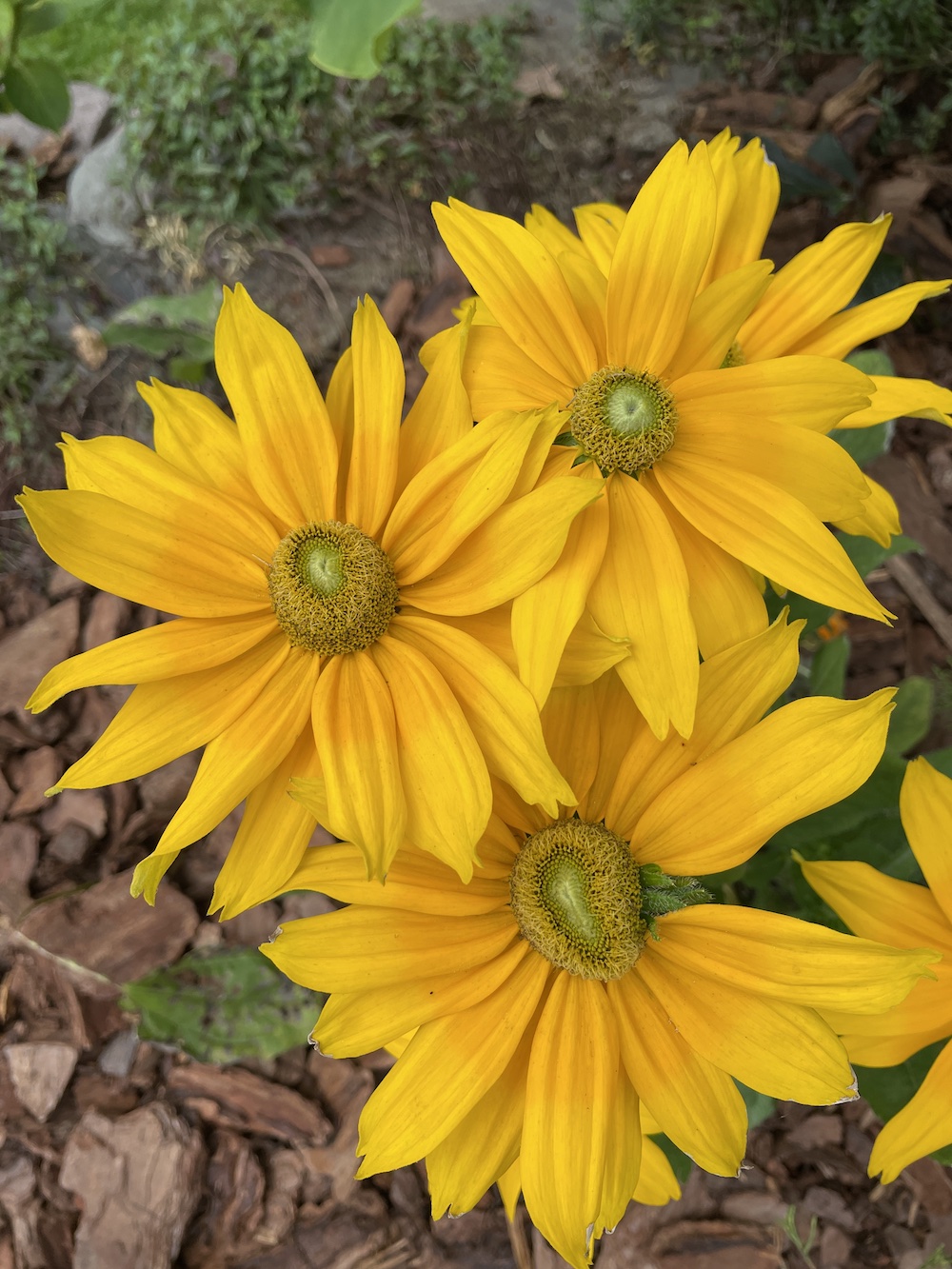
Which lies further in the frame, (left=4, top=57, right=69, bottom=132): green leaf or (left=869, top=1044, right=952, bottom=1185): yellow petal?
(left=4, top=57, right=69, bottom=132): green leaf

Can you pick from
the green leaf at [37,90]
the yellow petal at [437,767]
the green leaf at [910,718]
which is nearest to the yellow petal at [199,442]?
the yellow petal at [437,767]

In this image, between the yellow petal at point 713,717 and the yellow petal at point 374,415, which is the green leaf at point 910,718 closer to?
the yellow petal at point 713,717

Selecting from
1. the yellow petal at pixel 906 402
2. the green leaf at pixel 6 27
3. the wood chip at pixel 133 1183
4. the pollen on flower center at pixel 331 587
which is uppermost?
the green leaf at pixel 6 27

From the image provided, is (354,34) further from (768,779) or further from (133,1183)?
(133,1183)

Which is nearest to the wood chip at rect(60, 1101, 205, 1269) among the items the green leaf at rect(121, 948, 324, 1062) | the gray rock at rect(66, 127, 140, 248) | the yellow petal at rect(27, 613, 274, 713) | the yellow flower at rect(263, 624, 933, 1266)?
the green leaf at rect(121, 948, 324, 1062)

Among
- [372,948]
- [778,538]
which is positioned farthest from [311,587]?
[778,538]

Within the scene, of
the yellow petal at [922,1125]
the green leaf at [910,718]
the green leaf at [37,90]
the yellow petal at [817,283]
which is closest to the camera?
the yellow petal at [922,1125]

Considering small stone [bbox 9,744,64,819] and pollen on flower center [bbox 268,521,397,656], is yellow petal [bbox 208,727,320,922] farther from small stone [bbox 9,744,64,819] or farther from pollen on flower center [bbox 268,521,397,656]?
small stone [bbox 9,744,64,819]
